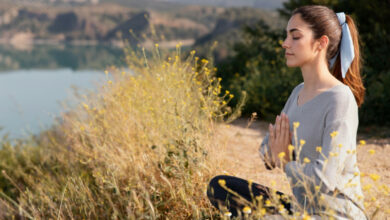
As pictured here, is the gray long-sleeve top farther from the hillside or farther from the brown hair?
the hillside

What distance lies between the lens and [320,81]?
166cm

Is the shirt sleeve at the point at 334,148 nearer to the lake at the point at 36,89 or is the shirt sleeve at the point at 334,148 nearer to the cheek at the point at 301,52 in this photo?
the cheek at the point at 301,52

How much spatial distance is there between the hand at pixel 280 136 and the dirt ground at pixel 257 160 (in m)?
0.86

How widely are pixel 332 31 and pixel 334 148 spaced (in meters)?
0.59

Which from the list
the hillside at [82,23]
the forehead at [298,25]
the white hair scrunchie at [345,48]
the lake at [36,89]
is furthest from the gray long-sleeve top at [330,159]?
the hillside at [82,23]

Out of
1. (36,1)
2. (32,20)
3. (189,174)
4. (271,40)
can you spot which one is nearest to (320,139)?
(189,174)

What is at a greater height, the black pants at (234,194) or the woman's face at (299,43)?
the woman's face at (299,43)

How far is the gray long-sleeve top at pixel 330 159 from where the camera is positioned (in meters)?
1.41

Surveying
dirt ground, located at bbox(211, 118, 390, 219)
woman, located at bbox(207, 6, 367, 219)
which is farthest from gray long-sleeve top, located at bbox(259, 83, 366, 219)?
dirt ground, located at bbox(211, 118, 390, 219)

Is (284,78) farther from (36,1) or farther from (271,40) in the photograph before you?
(36,1)

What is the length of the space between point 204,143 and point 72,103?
299 centimetres

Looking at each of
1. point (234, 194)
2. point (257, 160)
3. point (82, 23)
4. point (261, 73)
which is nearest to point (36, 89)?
point (261, 73)

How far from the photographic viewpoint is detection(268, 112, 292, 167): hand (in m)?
1.67

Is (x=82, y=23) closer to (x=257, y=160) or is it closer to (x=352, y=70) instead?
(x=257, y=160)
